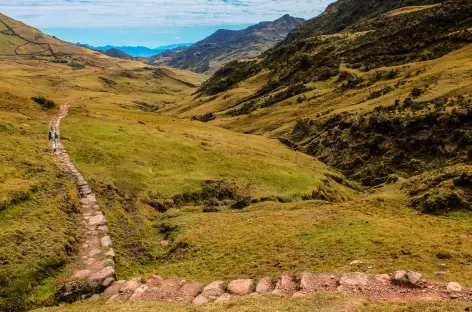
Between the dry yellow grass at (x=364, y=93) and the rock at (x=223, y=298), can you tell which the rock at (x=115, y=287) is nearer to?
the rock at (x=223, y=298)

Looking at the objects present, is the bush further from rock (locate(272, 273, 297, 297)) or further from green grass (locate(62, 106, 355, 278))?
rock (locate(272, 273, 297, 297))

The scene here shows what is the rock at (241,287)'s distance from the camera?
19500mm

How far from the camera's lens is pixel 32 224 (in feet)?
79.7

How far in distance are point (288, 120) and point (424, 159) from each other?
45.9 m

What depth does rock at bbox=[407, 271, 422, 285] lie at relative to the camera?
1800 cm

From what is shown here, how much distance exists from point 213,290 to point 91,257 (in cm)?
838

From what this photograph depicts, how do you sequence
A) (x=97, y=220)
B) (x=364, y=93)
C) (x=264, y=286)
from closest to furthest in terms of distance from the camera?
(x=264, y=286)
(x=97, y=220)
(x=364, y=93)

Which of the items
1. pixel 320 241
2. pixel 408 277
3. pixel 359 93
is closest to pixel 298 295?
pixel 408 277

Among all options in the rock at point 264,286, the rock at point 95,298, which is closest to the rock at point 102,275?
the rock at point 95,298

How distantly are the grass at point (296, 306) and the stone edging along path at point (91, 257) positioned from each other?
5.33 ft

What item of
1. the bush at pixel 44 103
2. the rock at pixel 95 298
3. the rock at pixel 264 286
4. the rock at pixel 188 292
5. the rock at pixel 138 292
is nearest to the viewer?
the rock at pixel 264 286

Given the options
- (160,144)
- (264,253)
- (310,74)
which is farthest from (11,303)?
(310,74)

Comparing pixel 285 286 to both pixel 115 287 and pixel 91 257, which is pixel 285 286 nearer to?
pixel 115 287

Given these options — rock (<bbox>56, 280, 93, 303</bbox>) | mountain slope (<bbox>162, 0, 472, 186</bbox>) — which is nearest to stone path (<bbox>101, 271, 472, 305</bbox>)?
rock (<bbox>56, 280, 93, 303</bbox>)
